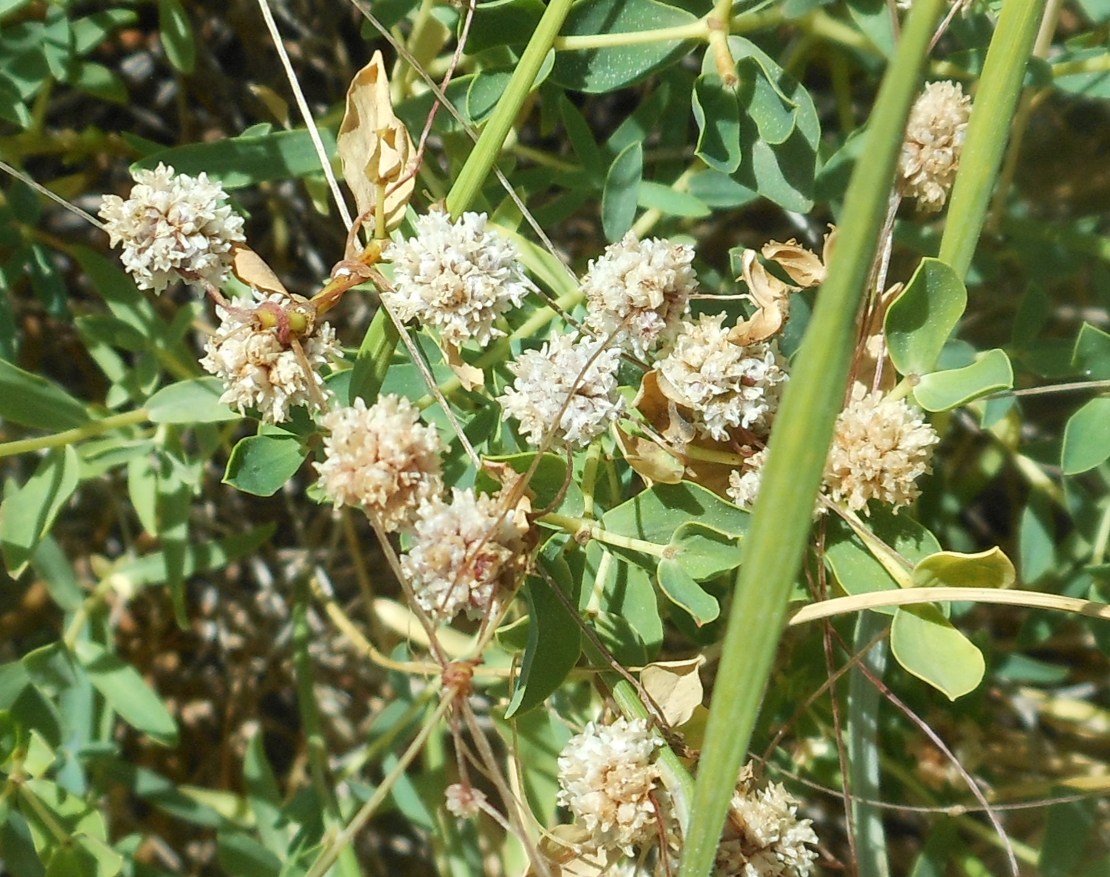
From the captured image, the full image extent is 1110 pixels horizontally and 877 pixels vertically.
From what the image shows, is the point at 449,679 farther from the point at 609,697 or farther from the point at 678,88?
the point at 678,88

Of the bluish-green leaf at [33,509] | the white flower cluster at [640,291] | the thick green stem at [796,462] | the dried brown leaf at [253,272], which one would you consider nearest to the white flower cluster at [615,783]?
the thick green stem at [796,462]

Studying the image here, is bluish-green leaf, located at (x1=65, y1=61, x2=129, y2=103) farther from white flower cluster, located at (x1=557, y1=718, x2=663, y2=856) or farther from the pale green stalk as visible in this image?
white flower cluster, located at (x1=557, y1=718, x2=663, y2=856)

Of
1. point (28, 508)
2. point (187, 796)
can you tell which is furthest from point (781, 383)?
Result: point (187, 796)

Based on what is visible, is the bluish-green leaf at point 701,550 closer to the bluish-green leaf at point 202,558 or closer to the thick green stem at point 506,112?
the thick green stem at point 506,112

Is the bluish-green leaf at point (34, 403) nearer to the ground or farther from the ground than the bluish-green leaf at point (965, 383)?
nearer to the ground

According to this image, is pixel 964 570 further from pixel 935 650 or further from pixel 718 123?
pixel 718 123
